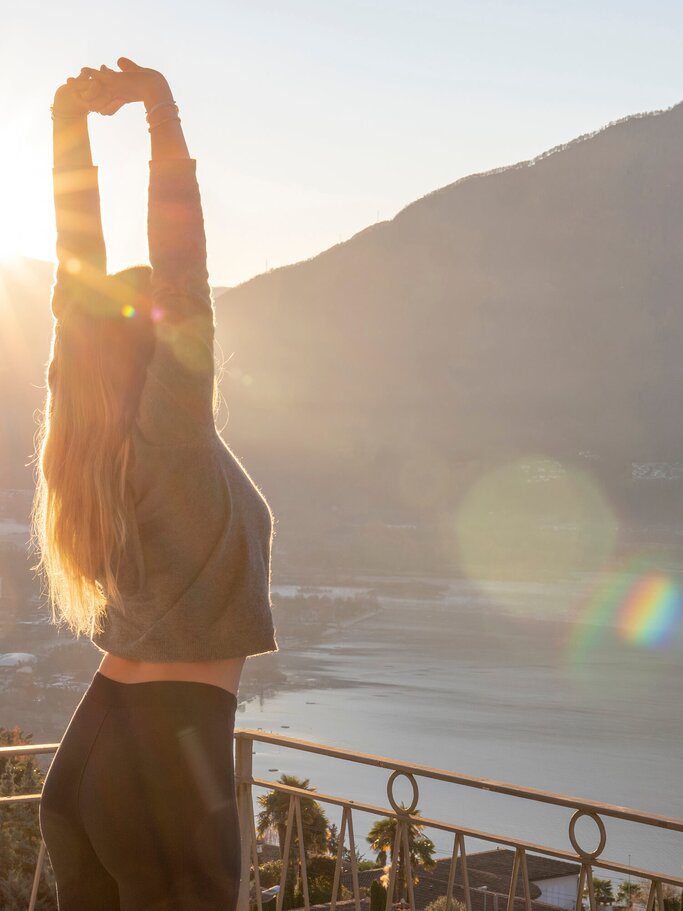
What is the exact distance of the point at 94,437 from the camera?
86 centimetres

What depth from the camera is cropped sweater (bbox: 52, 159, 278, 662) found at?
863 mm

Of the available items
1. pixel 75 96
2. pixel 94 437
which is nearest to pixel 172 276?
pixel 94 437

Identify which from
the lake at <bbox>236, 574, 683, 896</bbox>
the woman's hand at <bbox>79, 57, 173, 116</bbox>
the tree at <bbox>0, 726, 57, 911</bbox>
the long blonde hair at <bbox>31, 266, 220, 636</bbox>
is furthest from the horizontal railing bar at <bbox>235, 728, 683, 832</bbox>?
the lake at <bbox>236, 574, 683, 896</bbox>

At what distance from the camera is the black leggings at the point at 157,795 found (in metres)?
0.84

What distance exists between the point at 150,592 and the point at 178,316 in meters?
0.27

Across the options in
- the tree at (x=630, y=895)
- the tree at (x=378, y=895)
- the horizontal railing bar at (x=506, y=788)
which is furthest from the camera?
the tree at (x=630, y=895)

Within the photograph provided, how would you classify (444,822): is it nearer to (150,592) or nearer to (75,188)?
(150,592)

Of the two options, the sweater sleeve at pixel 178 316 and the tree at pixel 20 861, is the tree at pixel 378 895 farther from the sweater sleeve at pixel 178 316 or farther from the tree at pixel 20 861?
the sweater sleeve at pixel 178 316

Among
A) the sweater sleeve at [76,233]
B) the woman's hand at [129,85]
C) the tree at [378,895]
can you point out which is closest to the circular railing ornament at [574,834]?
the sweater sleeve at [76,233]

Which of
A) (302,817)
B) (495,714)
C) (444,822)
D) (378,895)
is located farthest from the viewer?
(495,714)

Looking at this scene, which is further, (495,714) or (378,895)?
(495,714)

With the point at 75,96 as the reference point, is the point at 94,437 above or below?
below

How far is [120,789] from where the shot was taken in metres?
0.85

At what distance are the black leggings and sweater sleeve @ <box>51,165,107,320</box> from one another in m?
0.42
